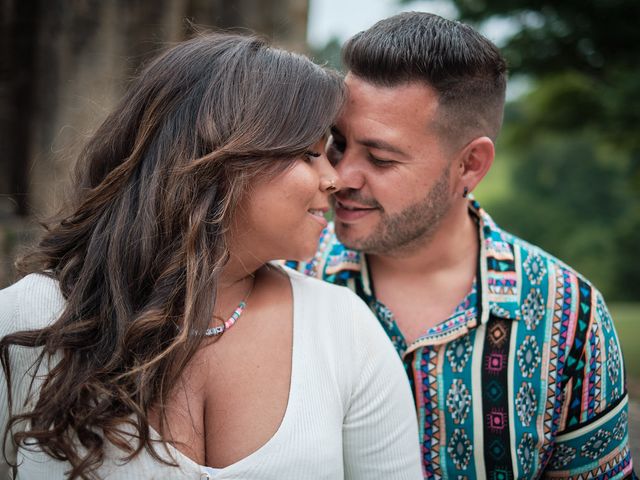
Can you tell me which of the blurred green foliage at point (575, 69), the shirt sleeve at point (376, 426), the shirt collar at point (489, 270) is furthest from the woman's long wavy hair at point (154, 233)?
the blurred green foliage at point (575, 69)

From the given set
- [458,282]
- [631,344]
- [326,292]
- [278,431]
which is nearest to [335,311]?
[326,292]

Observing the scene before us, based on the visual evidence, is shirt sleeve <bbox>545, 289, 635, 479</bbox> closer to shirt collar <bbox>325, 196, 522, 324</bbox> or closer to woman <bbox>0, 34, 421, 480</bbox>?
shirt collar <bbox>325, 196, 522, 324</bbox>

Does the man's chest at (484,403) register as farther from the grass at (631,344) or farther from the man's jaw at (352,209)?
the grass at (631,344)

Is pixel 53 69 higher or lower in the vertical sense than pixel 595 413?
higher

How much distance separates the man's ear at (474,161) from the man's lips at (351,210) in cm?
46

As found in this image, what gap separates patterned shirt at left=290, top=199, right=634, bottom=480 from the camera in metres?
2.56

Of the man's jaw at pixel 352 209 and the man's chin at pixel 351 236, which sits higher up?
the man's jaw at pixel 352 209

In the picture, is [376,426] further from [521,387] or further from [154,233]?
[154,233]

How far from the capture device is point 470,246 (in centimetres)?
292

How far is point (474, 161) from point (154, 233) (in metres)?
1.57

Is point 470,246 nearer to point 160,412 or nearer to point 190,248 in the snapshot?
point 190,248

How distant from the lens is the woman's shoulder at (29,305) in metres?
1.94

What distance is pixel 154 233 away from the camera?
1988 millimetres

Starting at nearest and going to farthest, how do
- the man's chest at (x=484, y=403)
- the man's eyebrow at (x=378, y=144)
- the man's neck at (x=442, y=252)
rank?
the man's chest at (x=484, y=403)
the man's eyebrow at (x=378, y=144)
the man's neck at (x=442, y=252)
